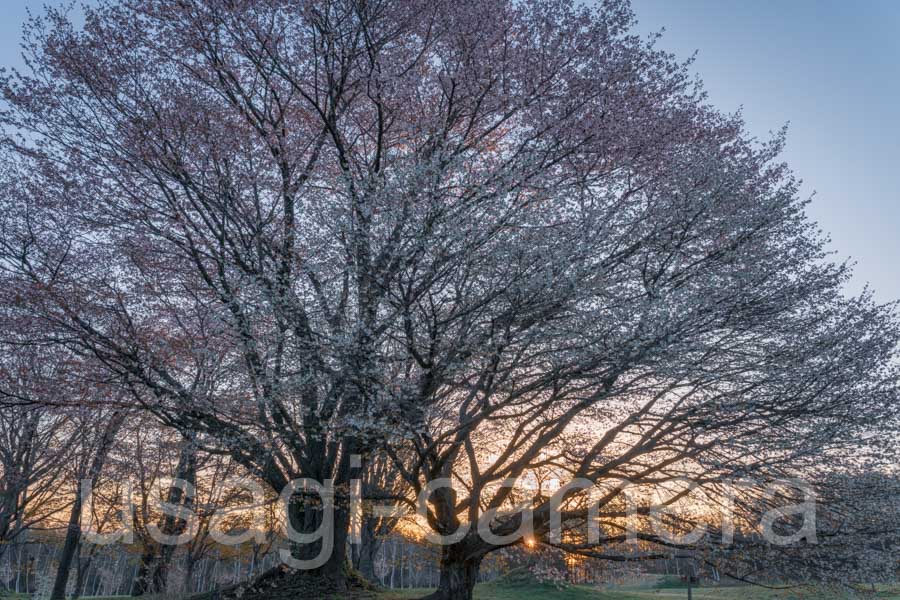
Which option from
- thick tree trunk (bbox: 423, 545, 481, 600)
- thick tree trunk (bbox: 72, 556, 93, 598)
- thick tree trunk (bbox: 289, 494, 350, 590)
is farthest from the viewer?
thick tree trunk (bbox: 72, 556, 93, 598)

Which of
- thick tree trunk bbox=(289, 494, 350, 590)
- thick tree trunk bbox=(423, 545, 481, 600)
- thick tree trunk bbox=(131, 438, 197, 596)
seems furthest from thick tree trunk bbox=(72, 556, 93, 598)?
thick tree trunk bbox=(423, 545, 481, 600)

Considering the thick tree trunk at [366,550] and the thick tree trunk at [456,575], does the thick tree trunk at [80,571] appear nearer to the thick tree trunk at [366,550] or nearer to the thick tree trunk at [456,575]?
the thick tree trunk at [366,550]

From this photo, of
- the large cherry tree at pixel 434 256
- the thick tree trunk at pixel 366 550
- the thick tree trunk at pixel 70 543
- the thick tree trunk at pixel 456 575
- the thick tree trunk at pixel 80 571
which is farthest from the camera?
the thick tree trunk at pixel 80 571

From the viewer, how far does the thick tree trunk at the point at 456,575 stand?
10.4m

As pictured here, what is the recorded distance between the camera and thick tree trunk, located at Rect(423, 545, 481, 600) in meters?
10.4

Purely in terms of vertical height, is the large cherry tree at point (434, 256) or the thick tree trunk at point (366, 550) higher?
the large cherry tree at point (434, 256)

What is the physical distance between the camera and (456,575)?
10.4m

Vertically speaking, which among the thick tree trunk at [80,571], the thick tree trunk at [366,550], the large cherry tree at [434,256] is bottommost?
the thick tree trunk at [80,571]

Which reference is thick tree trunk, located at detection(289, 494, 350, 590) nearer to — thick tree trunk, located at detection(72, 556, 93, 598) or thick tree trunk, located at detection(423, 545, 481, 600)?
thick tree trunk, located at detection(423, 545, 481, 600)

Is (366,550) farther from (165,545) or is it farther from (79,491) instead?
(79,491)

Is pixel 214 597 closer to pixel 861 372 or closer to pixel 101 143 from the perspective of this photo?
pixel 101 143

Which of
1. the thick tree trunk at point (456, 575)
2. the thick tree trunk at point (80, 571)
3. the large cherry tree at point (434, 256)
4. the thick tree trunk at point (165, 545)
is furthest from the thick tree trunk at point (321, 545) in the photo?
the thick tree trunk at point (80, 571)

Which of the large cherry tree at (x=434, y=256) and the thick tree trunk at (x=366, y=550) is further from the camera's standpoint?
the thick tree trunk at (x=366, y=550)

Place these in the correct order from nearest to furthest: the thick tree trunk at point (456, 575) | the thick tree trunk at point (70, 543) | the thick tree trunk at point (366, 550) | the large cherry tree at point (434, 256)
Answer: the large cherry tree at point (434, 256) → the thick tree trunk at point (456, 575) → the thick tree trunk at point (70, 543) → the thick tree trunk at point (366, 550)
